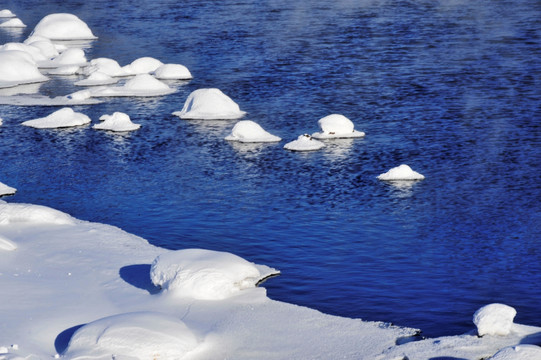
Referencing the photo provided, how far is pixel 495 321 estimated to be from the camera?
16641 mm

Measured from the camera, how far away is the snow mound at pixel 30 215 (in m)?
23.5

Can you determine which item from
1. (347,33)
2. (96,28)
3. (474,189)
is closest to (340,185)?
(474,189)

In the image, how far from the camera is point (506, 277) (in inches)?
810

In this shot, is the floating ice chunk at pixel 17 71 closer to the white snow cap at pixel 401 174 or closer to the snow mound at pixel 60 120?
the snow mound at pixel 60 120

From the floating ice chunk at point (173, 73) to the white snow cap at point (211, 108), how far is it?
23.3 feet

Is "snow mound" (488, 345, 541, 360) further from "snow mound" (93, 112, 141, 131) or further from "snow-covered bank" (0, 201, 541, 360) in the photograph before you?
"snow mound" (93, 112, 141, 131)

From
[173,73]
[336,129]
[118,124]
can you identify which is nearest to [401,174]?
[336,129]

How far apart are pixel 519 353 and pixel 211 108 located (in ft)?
77.0

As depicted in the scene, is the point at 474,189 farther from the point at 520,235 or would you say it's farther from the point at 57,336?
the point at 57,336

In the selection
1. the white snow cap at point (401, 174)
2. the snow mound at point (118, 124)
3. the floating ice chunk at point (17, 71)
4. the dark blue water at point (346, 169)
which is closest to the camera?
the dark blue water at point (346, 169)

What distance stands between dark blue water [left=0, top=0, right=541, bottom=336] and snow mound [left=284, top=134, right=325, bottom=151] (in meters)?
0.50

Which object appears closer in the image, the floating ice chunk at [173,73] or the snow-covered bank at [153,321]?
the snow-covered bank at [153,321]

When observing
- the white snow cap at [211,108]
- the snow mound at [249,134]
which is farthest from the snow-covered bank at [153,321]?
the white snow cap at [211,108]

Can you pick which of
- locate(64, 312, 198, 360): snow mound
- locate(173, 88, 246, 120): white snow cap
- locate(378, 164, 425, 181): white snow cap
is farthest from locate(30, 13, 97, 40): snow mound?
locate(64, 312, 198, 360): snow mound
